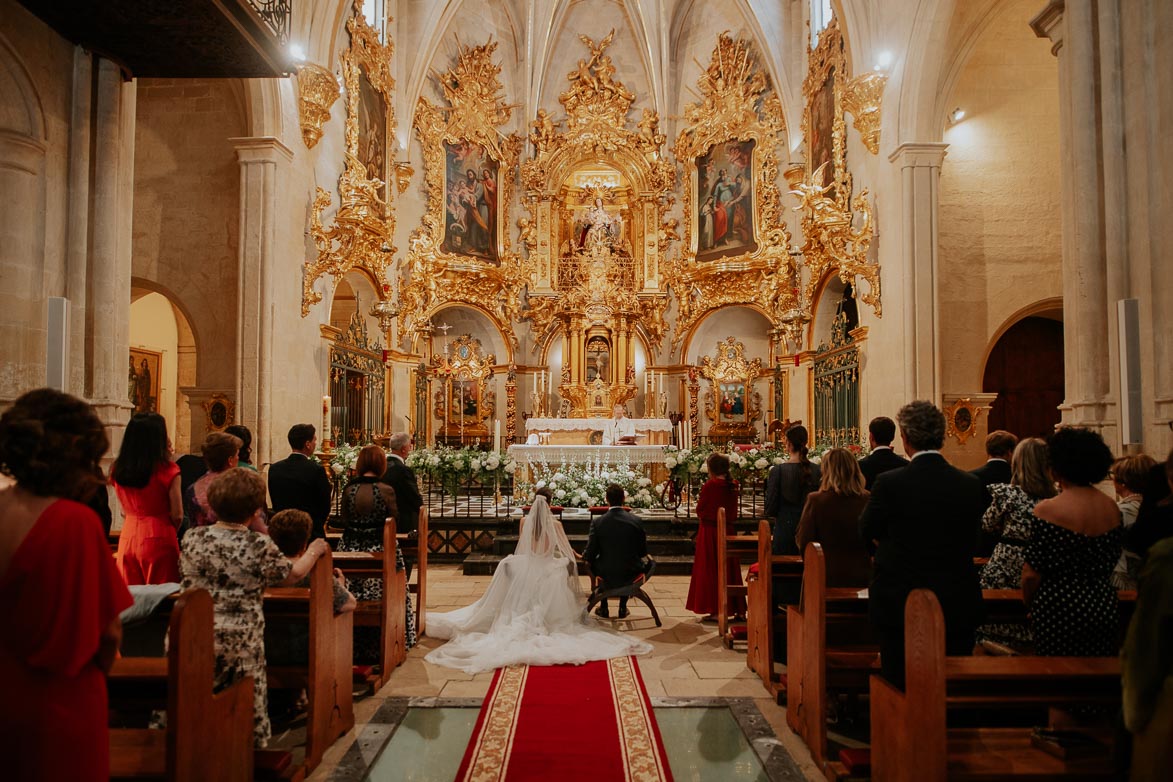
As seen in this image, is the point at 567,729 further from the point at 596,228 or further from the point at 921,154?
the point at 596,228

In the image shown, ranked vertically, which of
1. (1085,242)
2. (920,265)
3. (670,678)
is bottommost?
(670,678)

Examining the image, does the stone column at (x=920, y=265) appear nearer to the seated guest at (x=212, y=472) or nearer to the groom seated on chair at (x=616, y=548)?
the groom seated on chair at (x=616, y=548)

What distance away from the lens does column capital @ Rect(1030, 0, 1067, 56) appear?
7598 millimetres

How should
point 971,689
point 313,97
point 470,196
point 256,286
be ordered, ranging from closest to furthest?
point 971,689 < point 256,286 < point 313,97 < point 470,196

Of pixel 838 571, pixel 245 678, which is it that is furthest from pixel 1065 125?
pixel 245 678

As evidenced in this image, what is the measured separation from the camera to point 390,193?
18328mm

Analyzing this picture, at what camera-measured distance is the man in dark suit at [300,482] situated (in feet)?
19.4

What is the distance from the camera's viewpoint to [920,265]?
11.8 m

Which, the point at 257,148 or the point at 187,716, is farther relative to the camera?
the point at 257,148

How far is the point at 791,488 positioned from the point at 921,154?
24.7 ft

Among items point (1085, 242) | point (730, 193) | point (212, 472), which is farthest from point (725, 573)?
point (730, 193)

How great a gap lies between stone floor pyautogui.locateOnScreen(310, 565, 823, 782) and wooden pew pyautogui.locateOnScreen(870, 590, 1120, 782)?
123 centimetres

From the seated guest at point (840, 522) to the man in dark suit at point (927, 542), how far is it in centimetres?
142

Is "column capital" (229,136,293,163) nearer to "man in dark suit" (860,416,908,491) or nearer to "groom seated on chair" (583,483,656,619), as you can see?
"groom seated on chair" (583,483,656,619)
